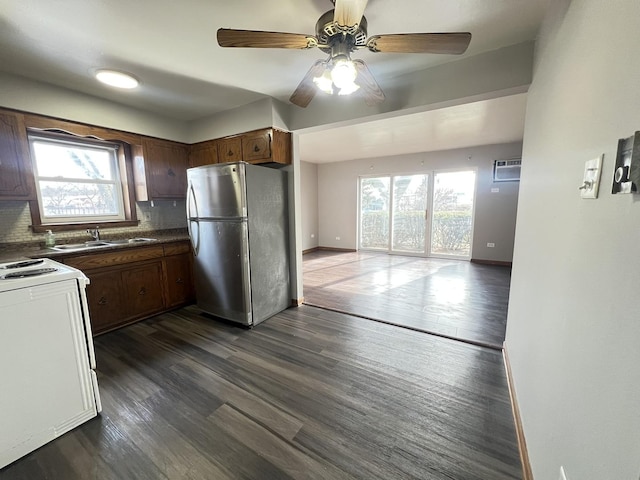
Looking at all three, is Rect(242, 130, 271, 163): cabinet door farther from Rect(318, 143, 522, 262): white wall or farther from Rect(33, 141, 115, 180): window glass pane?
Rect(318, 143, 522, 262): white wall

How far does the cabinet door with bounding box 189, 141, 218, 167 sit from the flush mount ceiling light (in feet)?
3.32

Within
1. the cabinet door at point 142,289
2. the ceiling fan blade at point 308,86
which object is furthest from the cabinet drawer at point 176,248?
the ceiling fan blade at point 308,86

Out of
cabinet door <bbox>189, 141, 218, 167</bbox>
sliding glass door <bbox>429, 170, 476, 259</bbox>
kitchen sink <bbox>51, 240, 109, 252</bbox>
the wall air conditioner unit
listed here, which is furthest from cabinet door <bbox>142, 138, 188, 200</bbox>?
the wall air conditioner unit

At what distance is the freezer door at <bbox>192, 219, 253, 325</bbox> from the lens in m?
2.61

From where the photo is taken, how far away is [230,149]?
3100 mm

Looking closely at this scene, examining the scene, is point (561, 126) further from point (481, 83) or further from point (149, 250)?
point (149, 250)

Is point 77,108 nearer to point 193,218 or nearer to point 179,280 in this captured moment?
point 193,218

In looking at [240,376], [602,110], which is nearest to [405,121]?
[602,110]

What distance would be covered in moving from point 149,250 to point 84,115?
4.99 feet

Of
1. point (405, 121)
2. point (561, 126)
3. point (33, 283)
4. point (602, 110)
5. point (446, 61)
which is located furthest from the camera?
point (405, 121)

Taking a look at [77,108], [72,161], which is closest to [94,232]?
[72,161]

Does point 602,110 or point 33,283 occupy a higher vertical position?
point 602,110

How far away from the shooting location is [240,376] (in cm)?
193

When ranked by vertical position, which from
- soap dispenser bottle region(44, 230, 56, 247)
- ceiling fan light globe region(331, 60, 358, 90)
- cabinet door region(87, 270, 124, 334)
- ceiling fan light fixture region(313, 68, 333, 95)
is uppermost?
ceiling fan light fixture region(313, 68, 333, 95)
